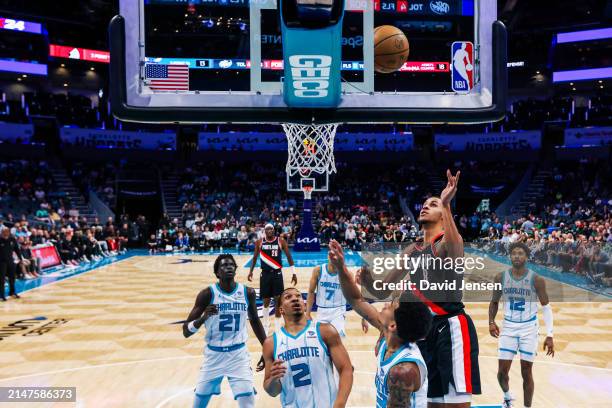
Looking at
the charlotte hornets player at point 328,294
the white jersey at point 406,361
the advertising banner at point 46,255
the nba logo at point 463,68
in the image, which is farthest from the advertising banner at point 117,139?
the white jersey at point 406,361

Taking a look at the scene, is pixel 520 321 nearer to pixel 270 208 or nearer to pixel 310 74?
pixel 310 74

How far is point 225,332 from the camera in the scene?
5.16 meters

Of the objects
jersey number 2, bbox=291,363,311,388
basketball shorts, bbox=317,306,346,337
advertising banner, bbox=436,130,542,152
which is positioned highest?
advertising banner, bbox=436,130,542,152

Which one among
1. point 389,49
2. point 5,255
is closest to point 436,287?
point 389,49

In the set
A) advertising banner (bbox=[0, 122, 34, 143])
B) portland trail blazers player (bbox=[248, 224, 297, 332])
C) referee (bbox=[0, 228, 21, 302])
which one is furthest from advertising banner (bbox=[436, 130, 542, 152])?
referee (bbox=[0, 228, 21, 302])

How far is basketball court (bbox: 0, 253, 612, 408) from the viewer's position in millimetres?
6378

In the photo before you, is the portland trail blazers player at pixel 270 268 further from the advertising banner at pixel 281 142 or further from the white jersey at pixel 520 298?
the advertising banner at pixel 281 142

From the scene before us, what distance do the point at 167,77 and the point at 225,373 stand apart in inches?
108

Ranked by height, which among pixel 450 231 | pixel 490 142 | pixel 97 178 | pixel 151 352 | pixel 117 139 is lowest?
pixel 151 352

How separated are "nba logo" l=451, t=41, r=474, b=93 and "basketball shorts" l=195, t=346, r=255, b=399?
3079 mm

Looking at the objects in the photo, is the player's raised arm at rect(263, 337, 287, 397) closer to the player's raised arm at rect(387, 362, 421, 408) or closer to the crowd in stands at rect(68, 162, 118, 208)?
the player's raised arm at rect(387, 362, 421, 408)

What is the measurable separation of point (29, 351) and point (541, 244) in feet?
51.2

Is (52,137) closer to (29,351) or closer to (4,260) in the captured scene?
(4,260)

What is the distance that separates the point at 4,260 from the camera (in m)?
12.3
